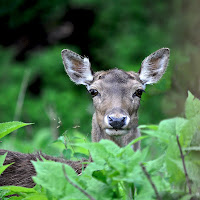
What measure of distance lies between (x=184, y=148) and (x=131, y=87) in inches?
A: 143

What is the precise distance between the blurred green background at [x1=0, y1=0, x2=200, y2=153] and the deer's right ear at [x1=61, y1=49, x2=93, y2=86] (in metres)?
8.37

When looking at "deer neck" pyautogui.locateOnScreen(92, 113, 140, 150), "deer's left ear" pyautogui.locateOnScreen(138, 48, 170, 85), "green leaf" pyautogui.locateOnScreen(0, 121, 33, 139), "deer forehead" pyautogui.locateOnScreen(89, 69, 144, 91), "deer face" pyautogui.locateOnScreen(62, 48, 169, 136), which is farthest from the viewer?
"deer's left ear" pyautogui.locateOnScreen(138, 48, 170, 85)

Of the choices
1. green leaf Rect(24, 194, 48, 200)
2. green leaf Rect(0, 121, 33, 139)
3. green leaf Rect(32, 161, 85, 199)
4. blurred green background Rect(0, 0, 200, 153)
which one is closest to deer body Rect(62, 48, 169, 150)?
green leaf Rect(0, 121, 33, 139)

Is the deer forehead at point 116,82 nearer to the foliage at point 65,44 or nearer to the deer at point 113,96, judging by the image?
the deer at point 113,96

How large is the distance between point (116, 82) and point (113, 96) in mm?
255

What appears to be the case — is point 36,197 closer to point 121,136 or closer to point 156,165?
point 156,165

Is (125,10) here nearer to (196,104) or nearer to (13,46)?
(13,46)

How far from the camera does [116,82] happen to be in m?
6.73

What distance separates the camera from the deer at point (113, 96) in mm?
5973

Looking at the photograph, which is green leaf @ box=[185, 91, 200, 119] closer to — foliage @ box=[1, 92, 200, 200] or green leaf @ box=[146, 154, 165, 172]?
foliage @ box=[1, 92, 200, 200]

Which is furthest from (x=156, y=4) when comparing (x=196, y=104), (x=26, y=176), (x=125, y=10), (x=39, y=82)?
Result: (x=196, y=104)

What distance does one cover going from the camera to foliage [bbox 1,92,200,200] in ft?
9.89

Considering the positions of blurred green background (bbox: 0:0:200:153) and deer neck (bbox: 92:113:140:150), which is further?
blurred green background (bbox: 0:0:200:153)

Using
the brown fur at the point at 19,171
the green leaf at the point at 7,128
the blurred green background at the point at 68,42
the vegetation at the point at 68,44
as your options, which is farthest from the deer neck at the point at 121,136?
the blurred green background at the point at 68,42
